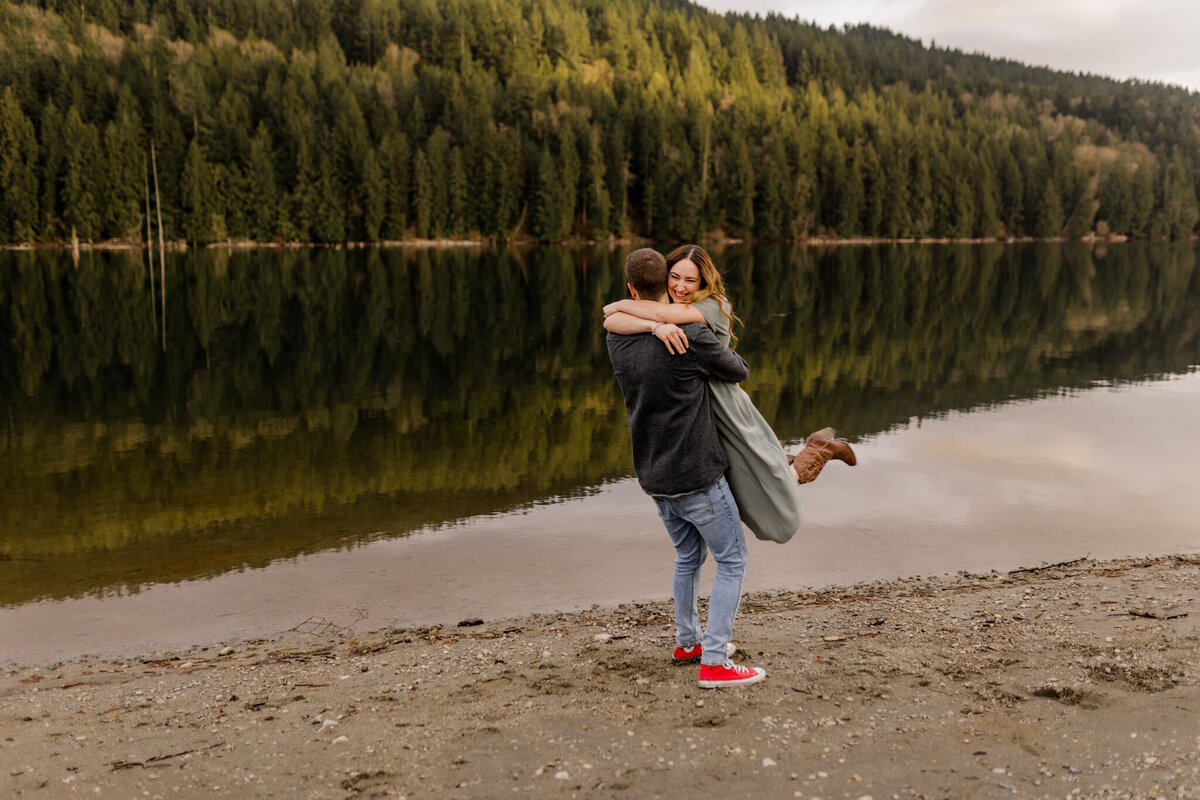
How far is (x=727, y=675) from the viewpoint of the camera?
603 cm

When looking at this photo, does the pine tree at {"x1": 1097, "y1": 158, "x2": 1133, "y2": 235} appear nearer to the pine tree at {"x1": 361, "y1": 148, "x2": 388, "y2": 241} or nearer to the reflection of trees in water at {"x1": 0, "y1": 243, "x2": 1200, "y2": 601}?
the pine tree at {"x1": 361, "y1": 148, "x2": 388, "y2": 241}

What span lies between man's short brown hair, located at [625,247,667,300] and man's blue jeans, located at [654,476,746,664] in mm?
1206

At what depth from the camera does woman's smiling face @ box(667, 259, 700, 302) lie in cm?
562

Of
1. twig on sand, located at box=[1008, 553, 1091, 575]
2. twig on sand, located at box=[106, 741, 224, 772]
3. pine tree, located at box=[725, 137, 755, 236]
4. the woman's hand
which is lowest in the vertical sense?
twig on sand, located at box=[106, 741, 224, 772]

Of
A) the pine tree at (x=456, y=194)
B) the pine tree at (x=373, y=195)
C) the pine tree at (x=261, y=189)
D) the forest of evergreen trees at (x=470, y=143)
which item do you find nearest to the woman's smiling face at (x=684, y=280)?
the forest of evergreen trees at (x=470, y=143)

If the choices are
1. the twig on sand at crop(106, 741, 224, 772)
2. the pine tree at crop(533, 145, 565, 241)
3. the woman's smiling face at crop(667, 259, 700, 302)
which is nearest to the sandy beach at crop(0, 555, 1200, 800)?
the twig on sand at crop(106, 741, 224, 772)

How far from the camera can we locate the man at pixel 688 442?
5570 millimetres

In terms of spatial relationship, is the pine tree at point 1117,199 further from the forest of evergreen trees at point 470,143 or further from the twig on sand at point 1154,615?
the twig on sand at point 1154,615

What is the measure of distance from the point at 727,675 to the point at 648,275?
252cm

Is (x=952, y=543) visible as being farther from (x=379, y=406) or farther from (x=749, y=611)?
(x=379, y=406)

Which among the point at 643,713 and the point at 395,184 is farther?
the point at 395,184

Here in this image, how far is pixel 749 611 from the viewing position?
324 inches

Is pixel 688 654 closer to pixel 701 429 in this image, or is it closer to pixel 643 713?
pixel 643 713

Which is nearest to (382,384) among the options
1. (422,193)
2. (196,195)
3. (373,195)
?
(196,195)
